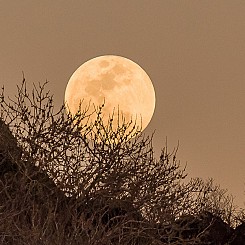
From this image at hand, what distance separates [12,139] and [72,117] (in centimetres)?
252

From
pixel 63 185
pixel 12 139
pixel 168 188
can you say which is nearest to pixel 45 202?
pixel 63 185

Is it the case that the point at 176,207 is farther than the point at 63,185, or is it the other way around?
the point at 176,207

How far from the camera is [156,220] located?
2745cm

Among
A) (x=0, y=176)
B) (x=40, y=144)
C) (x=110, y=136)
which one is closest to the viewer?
(x=40, y=144)

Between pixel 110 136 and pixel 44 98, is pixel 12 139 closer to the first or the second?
pixel 44 98

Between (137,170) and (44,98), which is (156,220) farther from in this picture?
(44,98)

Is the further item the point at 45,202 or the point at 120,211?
the point at 120,211

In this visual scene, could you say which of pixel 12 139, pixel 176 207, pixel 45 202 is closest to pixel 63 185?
pixel 45 202

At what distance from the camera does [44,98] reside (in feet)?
90.1

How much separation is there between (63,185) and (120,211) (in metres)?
3.63

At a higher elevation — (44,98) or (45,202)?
(44,98)

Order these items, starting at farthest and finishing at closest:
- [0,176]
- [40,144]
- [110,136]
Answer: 1. [0,176]
2. [110,136]
3. [40,144]

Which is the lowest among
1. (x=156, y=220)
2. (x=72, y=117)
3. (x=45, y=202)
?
(x=45, y=202)

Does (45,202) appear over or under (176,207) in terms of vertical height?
under
